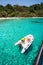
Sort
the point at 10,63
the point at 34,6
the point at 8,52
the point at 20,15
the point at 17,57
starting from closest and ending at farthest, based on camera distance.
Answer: the point at 10,63
the point at 17,57
the point at 8,52
the point at 20,15
the point at 34,6

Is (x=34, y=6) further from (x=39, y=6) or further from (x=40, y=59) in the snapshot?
(x=40, y=59)

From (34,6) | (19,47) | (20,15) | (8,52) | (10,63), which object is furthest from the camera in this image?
(34,6)

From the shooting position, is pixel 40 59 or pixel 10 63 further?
pixel 10 63

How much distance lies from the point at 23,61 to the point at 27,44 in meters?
2.91

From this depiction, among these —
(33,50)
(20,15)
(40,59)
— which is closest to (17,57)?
(33,50)

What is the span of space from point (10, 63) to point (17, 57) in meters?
1.30

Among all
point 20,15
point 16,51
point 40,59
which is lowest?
point 20,15

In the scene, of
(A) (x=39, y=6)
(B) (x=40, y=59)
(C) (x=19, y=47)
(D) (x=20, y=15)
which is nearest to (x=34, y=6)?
(A) (x=39, y=6)

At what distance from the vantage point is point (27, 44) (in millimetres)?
13586

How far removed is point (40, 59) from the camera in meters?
8.05

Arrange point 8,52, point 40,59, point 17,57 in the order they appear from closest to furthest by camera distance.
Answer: point 40,59 → point 17,57 → point 8,52

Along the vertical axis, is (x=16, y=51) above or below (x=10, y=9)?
above

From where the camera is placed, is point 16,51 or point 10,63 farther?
point 16,51

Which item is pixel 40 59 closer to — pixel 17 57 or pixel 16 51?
pixel 17 57
